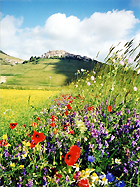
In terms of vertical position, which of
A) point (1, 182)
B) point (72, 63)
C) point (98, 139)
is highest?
point (72, 63)

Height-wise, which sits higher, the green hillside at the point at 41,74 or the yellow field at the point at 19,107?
the green hillside at the point at 41,74

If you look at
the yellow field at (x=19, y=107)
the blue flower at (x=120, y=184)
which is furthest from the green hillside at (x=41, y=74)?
the blue flower at (x=120, y=184)

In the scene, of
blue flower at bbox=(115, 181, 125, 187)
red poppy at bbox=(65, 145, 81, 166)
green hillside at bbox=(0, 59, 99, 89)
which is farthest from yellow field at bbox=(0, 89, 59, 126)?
green hillside at bbox=(0, 59, 99, 89)

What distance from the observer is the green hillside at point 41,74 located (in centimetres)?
1340

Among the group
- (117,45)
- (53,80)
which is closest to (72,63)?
(53,80)

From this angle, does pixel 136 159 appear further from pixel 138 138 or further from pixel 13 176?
pixel 13 176

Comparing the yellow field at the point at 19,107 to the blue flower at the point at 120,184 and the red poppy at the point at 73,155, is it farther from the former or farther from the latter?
the blue flower at the point at 120,184

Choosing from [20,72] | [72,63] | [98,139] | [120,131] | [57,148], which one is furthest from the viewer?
[72,63]

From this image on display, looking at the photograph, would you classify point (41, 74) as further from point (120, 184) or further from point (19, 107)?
point (120, 184)

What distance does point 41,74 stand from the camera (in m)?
15.8

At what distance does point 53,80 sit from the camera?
1433 cm

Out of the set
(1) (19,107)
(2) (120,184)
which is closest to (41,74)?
(1) (19,107)

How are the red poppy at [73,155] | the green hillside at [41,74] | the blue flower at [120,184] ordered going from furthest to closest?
1. the green hillside at [41,74]
2. the blue flower at [120,184]
3. the red poppy at [73,155]

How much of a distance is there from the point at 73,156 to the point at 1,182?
0.70m
